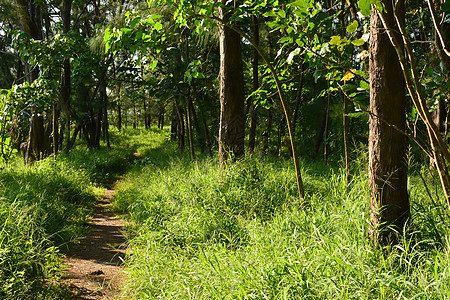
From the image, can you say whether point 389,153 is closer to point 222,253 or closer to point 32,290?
point 222,253

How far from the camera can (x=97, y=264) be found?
4184mm

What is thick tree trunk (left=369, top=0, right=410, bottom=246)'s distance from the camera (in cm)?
238

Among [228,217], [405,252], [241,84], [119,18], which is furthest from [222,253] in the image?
[119,18]

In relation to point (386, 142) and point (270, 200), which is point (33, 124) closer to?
point (270, 200)

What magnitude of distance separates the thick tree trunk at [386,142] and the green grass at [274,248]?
15 cm

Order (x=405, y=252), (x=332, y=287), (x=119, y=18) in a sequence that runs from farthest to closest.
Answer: (x=119, y=18) < (x=405, y=252) < (x=332, y=287)

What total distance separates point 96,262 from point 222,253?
1.86 m

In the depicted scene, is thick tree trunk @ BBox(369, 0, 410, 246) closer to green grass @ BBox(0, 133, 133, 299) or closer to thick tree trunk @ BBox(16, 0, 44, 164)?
green grass @ BBox(0, 133, 133, 299)

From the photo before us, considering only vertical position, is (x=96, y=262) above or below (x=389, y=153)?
Result: below

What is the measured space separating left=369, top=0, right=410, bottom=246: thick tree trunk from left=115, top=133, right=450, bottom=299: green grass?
0.15 metres

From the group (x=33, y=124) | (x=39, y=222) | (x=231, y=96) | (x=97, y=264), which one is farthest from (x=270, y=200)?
(x=33, y=124)

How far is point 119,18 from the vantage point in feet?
29.1

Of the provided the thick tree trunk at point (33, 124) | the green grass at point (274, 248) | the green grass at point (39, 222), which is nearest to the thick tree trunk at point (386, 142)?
the green grass at point (274, 248)

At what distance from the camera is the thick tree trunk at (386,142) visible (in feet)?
7.82
